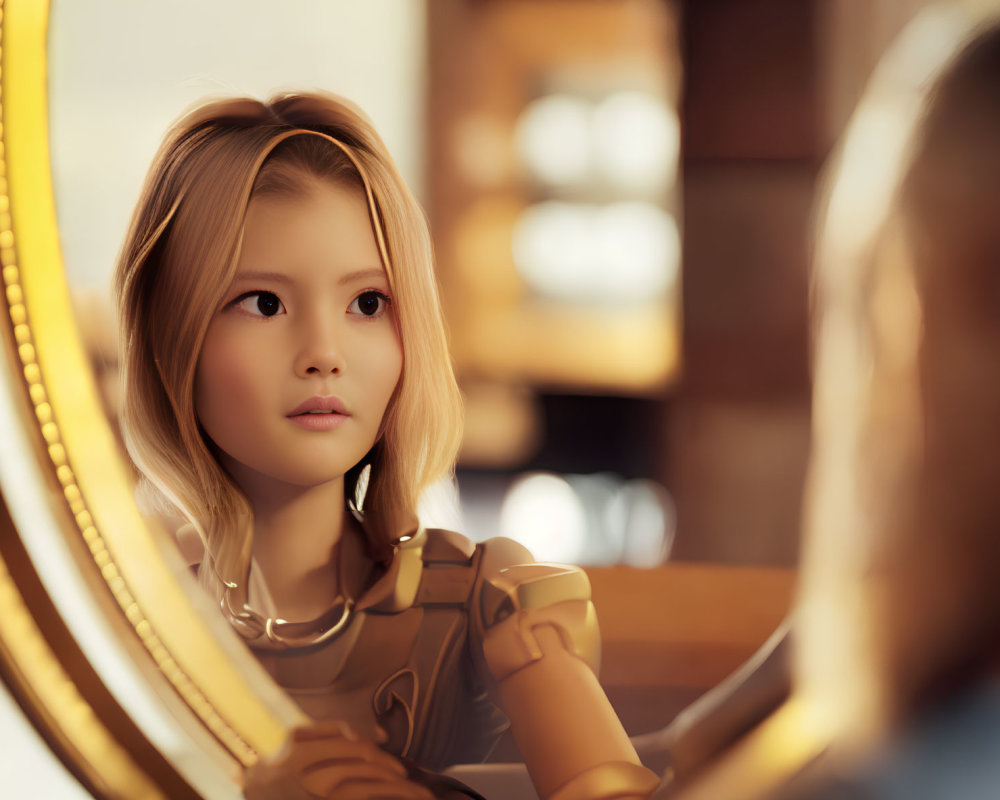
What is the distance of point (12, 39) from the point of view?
359mm

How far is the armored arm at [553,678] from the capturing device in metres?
0.31

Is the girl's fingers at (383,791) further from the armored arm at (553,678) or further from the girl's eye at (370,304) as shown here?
the girl's eye at (370,304)

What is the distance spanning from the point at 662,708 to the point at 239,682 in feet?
0.54

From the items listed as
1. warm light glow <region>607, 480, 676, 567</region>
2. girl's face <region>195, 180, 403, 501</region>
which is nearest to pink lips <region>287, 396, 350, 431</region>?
girl's face <region>195, 180, 403, 501</region>

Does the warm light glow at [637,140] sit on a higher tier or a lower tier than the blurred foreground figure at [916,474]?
higher

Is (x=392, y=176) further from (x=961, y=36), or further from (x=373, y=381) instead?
(x=961, y=36)

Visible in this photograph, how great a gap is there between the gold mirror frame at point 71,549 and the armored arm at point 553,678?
4.4 inches

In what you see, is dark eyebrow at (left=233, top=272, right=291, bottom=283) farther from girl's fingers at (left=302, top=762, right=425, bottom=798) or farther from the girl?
girl's fingers at (left=302, top=762, right=425, bottom=798)

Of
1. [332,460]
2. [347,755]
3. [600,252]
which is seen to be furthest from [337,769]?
[600,252]

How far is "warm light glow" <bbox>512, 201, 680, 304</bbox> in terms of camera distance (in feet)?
1.01

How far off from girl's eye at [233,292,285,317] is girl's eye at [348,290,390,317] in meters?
0.03

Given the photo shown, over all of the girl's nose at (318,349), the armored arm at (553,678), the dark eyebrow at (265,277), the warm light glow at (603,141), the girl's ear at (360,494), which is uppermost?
the warm light glow at (603,141)

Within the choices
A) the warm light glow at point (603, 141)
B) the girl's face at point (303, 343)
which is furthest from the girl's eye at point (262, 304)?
the warm light glow at point (603, 141)

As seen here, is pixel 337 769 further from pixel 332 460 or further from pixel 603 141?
pixel 603 141
